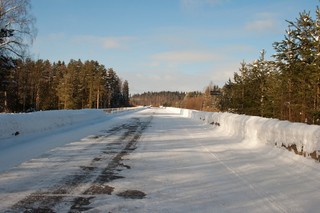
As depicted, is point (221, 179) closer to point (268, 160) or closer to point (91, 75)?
point (268, 160)

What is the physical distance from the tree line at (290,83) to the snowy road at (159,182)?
13.0m

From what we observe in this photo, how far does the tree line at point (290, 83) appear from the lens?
965 inches

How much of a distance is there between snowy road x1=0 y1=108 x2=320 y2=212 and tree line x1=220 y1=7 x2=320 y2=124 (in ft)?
42.6

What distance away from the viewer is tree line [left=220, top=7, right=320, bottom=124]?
2452 cm

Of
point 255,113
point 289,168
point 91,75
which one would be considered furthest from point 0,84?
point 91,75

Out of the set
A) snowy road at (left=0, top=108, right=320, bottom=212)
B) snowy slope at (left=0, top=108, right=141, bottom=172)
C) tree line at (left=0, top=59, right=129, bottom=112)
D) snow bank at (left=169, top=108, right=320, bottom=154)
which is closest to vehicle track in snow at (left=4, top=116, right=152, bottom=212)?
snowy road at (left=0, top=108, right=320, bottom=212)

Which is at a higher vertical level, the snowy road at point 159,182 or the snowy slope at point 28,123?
the snowy slope at point 28,123

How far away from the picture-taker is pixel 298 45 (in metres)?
27.3

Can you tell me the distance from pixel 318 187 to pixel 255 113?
36480 mm

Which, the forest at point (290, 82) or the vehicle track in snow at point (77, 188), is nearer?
the vehicle track in snow at point (77, 188)

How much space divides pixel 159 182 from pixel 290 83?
26831mm

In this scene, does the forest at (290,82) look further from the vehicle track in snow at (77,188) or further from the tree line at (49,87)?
the tree line at (49,87)

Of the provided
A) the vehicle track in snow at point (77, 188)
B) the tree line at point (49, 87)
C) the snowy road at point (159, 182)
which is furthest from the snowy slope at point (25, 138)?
the tree line at point (49, 87)

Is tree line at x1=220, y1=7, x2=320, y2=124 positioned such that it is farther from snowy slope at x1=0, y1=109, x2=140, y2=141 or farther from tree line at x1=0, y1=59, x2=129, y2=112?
tree line at x1=0, y1=59, x2=129, y2=112
